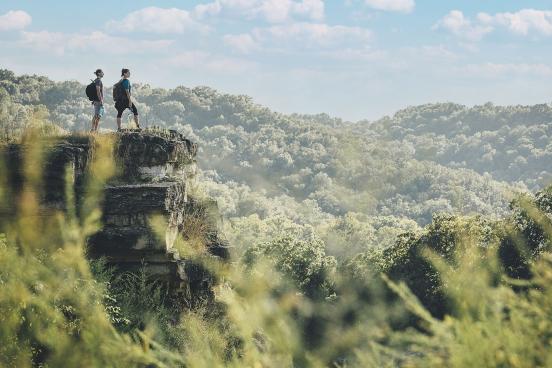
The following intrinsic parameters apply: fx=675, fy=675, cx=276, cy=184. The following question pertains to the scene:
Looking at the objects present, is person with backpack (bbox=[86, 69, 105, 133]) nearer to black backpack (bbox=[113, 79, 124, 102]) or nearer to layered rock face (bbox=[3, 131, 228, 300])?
black backpack (bbox=[113, 79, 124, 102])

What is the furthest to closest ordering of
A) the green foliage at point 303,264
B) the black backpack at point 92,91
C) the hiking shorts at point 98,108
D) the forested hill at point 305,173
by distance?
1. the forested hill at point 305,173
2. the green foliage at point 303,264
3. the hiking shorts at point 98,108
4. the black backpack at point 92,91

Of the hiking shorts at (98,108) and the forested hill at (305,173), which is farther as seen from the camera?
the forested hill at (305,173)

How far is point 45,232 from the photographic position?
34.7ft

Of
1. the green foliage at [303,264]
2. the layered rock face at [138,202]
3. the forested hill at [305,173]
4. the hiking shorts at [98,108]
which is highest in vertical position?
the hiking shorts at [98,108]

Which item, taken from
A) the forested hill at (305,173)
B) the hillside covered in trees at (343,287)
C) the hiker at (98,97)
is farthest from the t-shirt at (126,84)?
the forested hill at (305,173)

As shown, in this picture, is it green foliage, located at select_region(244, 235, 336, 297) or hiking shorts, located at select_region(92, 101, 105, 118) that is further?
green foliage, located at select_region(244, 235, 336, 297)

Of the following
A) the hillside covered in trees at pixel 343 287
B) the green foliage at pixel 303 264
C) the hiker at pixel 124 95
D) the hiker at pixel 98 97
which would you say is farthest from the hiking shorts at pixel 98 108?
the green foliage at pixel 303 264

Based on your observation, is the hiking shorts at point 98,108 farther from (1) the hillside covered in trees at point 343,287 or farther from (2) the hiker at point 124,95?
(1) the hillside covered in trees at point 343,287

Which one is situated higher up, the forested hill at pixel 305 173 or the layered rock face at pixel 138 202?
the layered rock face at pixel 138 202

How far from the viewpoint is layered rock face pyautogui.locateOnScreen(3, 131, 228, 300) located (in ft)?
37.1

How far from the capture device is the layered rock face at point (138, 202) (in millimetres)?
11297

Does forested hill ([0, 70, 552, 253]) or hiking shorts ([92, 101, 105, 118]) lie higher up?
hiking shorts ([92, 101, 105, 118])

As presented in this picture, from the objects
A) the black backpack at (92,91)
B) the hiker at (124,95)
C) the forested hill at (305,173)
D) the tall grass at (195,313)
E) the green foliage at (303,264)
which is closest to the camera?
the tall grass at (195,313)

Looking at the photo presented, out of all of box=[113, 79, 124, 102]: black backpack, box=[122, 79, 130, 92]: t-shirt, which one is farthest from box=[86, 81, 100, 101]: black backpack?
box=[122, 79, 130, 92]: t-shirt
